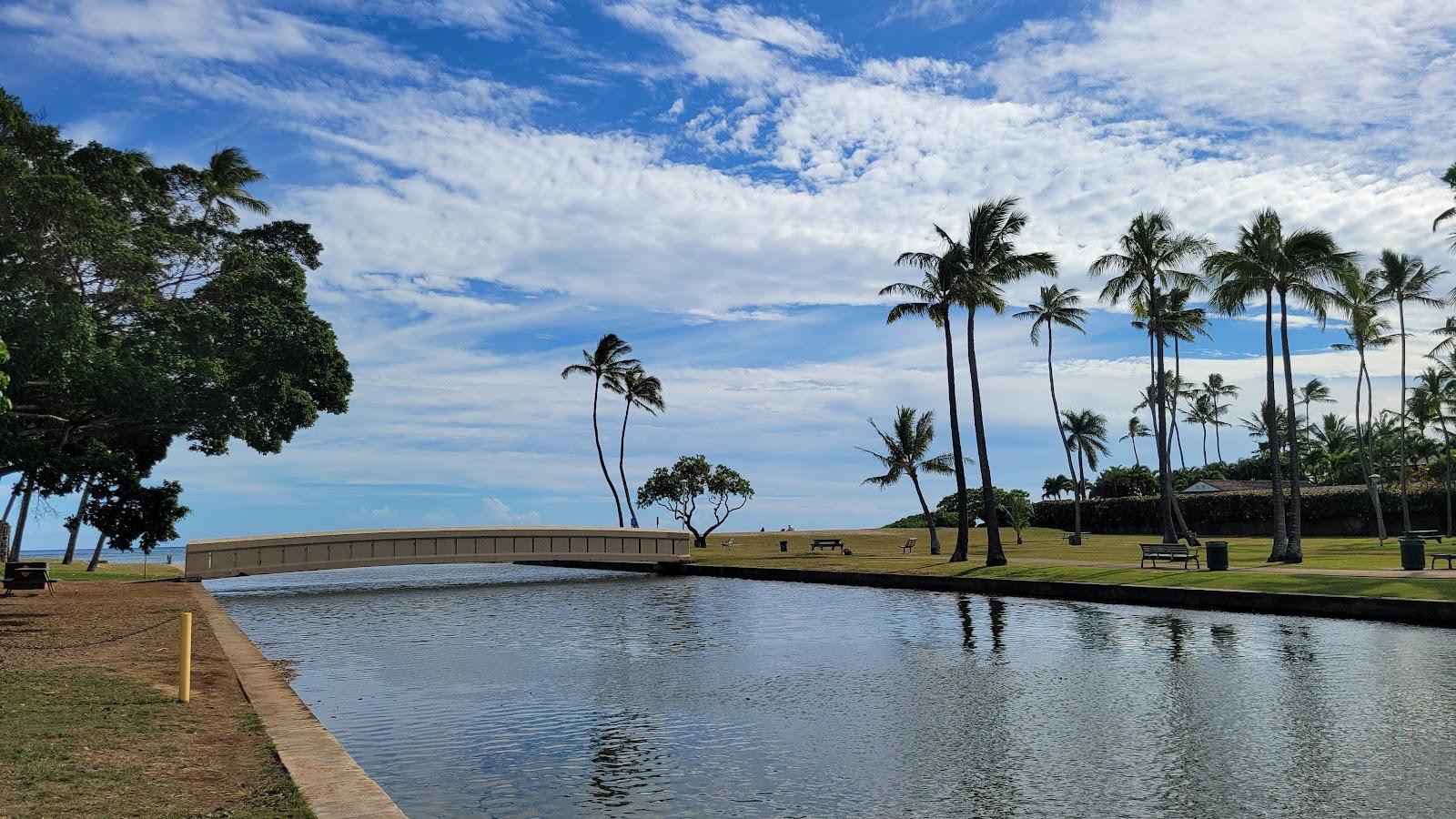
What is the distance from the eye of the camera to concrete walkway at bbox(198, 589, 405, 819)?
698 centimetres

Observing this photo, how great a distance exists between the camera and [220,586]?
4303cm

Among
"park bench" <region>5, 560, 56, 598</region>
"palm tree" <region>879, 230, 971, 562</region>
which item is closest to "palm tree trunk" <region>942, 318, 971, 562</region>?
"palm tree" <region>879, 230, 971, 562</region>

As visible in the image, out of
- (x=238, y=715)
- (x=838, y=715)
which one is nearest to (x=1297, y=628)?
(x=838, y=715)

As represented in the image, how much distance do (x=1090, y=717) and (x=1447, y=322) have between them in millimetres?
61507

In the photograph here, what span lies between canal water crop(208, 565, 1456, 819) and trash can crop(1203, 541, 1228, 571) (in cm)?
786

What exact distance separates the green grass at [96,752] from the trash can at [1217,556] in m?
26.9

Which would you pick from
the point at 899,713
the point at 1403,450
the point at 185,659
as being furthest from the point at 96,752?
the point at 1403,450

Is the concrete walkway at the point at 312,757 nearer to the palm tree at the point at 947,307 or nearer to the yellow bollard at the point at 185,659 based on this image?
the yellow bollard at the point at 185,659

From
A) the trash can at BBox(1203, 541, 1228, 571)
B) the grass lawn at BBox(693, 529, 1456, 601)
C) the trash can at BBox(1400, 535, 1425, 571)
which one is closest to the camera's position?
the grass lawn at BBox(693, 529, 1456, 601)

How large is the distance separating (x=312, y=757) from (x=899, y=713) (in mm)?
6436

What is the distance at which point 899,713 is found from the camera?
39.8 feet

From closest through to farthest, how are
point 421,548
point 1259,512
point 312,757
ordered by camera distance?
point 312,757
point 421,548
point 1259,512

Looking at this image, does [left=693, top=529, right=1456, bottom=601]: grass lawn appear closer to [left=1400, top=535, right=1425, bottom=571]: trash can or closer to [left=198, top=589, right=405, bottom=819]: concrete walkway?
[left=1400, top=535, right=1425, bottom=571]: trash can

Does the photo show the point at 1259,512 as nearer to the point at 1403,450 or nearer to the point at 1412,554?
the point at 1403,450
